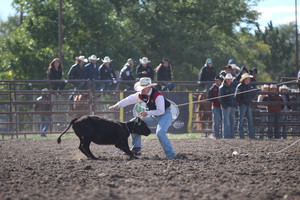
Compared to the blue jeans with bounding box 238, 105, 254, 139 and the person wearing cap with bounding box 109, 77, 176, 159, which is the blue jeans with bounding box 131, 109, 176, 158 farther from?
the blue jeans with bounding box 238, 105, 254, 139

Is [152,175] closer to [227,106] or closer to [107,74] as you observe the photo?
[227,106]

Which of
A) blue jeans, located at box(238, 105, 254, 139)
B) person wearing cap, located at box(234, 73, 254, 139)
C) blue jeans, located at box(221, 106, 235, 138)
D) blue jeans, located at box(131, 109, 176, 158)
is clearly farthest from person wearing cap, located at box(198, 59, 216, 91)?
blue jeans, located at box(131, 109, 176, 158)

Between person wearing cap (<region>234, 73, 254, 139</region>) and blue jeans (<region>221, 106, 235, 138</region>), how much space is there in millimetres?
246

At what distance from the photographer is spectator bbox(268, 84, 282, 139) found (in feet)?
52.9

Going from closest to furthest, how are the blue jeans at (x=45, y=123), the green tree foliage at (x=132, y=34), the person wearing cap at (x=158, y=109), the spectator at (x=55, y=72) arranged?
the person wearing cap at (x=158, y=109), the blue jeans at (x=45, y=123), the spectator at (x=55, y=72), the green tree foliage at (x=132, y=34)

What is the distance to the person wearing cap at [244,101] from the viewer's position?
588 inches

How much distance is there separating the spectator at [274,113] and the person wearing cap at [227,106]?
1683mm

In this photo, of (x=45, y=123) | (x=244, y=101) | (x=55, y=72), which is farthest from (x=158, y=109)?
(x=55, y=72)

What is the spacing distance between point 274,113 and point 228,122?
2.03 m

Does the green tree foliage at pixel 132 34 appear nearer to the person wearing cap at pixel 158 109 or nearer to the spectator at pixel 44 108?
the spectator at pixel 44 108

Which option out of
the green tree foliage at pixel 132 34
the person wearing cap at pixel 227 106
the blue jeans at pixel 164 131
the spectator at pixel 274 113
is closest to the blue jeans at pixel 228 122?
the person wearing cap at pixel 227 106

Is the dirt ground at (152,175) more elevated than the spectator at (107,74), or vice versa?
the spectator at (107,74)

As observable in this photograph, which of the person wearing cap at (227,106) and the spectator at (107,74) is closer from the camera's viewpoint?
the person wearing cap at (227,106)

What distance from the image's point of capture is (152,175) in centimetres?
743
